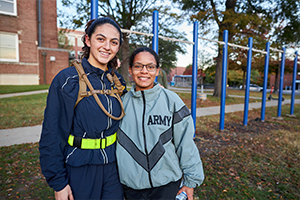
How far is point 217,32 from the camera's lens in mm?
13281

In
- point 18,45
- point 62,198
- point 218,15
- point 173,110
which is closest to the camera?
point 62,198

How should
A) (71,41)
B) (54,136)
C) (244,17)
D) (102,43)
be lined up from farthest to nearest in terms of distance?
(71,41) → (244,17) → (102,43) → (54,136)

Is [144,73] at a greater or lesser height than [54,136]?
greater

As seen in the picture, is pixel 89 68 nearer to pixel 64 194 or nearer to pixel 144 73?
pixel 144 73

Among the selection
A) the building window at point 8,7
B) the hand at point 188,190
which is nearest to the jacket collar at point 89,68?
Answer: the hand at point 188,190

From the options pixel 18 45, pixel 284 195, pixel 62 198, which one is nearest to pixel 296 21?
pixel 284 195

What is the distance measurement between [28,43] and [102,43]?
56.9 feet

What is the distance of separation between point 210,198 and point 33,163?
3117 millimetres

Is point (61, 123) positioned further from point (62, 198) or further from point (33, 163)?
point (33, 163)

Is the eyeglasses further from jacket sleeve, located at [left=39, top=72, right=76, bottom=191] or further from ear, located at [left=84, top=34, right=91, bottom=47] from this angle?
jacket sleeve, located at [left=39, top=72, right=76, bottom=191]

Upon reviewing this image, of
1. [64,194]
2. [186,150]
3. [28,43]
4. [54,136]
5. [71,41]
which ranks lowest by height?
[64,194]

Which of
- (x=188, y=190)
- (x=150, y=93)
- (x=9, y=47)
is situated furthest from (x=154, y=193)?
(x=9, y=47)

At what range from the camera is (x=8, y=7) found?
14312 millimetres

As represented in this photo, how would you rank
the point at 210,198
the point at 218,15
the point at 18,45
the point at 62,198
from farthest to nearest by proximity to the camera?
the point at 18,45
the point at 218,15
the point at 210,198
the point at 62,198
